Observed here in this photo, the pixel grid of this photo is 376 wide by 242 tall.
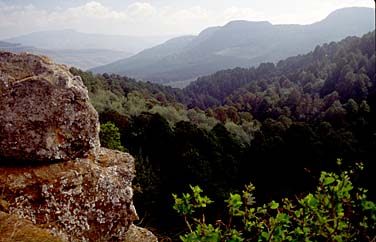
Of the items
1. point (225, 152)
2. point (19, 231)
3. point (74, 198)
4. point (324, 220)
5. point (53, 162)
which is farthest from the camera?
point (225, 152)

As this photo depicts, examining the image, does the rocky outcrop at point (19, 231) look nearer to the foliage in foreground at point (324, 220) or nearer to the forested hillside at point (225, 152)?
the foliage in foreground at point (324, 220)

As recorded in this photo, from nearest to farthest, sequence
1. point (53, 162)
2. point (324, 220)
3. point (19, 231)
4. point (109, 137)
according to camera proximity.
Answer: point (324, 220), point (19, 231), point (53, 162), point (109, 137)

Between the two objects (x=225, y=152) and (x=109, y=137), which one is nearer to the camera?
(x=109, y=137)

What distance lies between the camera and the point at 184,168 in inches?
1411

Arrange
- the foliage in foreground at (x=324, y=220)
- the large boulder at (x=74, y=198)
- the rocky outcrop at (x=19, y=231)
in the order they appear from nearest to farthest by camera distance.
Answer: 1. the foliage in foreground at (x=324, y=220)
2. the rocky outcrop at (x=19, y=231)
3. the large boulder at (x=74, y=198)

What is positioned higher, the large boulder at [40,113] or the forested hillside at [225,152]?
the large boulder at [40,113]

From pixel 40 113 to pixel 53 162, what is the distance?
39.1 inches

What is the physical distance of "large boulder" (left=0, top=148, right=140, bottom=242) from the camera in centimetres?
733

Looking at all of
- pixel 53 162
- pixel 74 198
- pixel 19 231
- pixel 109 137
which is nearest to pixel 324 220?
pixel 19 231

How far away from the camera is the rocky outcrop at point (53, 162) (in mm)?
7422

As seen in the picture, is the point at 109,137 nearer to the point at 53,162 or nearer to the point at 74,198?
the point at 53,162

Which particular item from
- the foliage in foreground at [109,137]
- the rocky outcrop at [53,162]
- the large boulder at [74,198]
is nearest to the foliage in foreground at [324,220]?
the rocky outcrop at [53,162]

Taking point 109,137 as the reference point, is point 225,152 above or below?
below

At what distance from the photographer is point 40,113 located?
25.6ft
